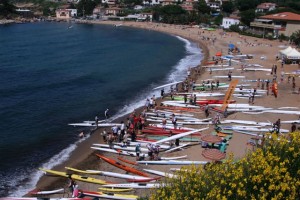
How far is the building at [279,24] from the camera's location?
8575 cm

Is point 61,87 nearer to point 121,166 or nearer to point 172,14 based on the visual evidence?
point 121,166

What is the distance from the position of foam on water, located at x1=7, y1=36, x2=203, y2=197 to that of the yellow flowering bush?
14.0 meters

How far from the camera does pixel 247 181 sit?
41.7 feet

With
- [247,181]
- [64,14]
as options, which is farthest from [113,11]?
[247,181]

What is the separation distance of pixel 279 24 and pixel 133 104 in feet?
213

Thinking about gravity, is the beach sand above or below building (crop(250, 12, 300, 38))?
below

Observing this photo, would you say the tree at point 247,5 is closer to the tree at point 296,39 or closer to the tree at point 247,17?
the tree at point 247,17

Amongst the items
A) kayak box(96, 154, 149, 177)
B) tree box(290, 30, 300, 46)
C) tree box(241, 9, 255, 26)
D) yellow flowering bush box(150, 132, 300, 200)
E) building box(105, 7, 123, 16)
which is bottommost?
kayak box(96, 154, 149, 177)

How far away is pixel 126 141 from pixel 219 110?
12131 millimetres

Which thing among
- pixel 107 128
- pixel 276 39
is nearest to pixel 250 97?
pixel 107 128

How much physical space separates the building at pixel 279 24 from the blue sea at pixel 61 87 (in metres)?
22.2

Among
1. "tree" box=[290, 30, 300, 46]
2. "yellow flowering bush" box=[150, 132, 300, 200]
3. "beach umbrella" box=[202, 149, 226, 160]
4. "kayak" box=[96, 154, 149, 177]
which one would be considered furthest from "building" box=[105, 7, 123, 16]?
"yellow flowering bush" box=[150, 132, 300, 200]

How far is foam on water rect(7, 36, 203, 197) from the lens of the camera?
77.0 ft

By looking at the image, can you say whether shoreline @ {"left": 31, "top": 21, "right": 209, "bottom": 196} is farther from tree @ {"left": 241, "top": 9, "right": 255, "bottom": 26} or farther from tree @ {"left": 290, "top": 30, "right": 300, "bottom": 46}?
tree @ {"left": 241, "top": 9, "right": 255, "bottom": 26}
